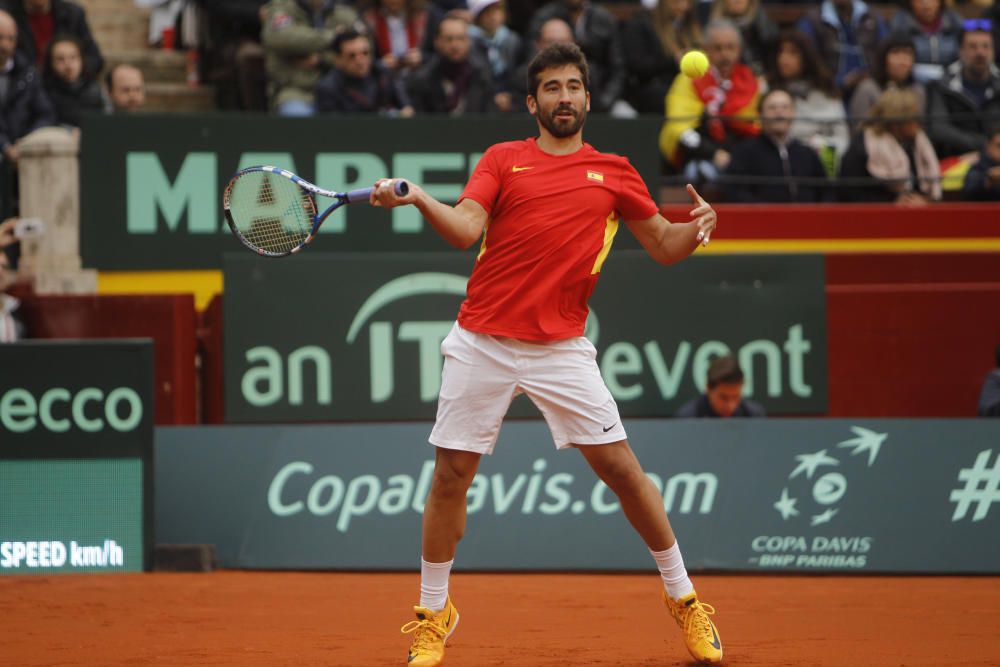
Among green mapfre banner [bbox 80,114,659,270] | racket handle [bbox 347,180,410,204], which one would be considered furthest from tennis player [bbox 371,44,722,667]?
green mapfre banner [bbox 80,114,659,270]

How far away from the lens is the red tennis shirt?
511 cm

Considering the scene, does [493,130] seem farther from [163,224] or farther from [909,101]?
[909,101]

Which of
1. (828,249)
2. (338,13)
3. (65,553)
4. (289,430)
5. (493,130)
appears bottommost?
(65,553)

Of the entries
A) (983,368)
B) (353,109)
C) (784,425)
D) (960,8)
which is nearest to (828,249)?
(983,368)

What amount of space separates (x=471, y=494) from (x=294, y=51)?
14.1ft

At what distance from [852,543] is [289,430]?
10.3 ft

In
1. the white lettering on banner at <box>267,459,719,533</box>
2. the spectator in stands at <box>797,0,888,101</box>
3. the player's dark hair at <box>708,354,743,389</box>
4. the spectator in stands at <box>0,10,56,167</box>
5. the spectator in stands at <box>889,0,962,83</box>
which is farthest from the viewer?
the spectator in stands at <box>889,0,962,83</box>

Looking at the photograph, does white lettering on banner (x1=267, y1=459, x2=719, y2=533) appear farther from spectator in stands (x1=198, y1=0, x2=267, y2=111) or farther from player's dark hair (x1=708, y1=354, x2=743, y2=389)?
spectator in stands (x1=198, y1=0, x2=267, y2=111)

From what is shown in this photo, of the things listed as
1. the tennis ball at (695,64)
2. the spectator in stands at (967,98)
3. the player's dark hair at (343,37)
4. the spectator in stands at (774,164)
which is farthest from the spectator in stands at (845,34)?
the tennis ball at (695,64)

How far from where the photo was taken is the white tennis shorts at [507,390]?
5.12m

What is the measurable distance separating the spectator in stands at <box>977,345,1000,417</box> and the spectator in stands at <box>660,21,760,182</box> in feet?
7.99

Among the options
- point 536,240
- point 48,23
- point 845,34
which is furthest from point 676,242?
point 845,34

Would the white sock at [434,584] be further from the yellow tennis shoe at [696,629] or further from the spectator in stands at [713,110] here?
the spectator in stands at [713,110]

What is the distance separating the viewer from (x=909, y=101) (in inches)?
426
